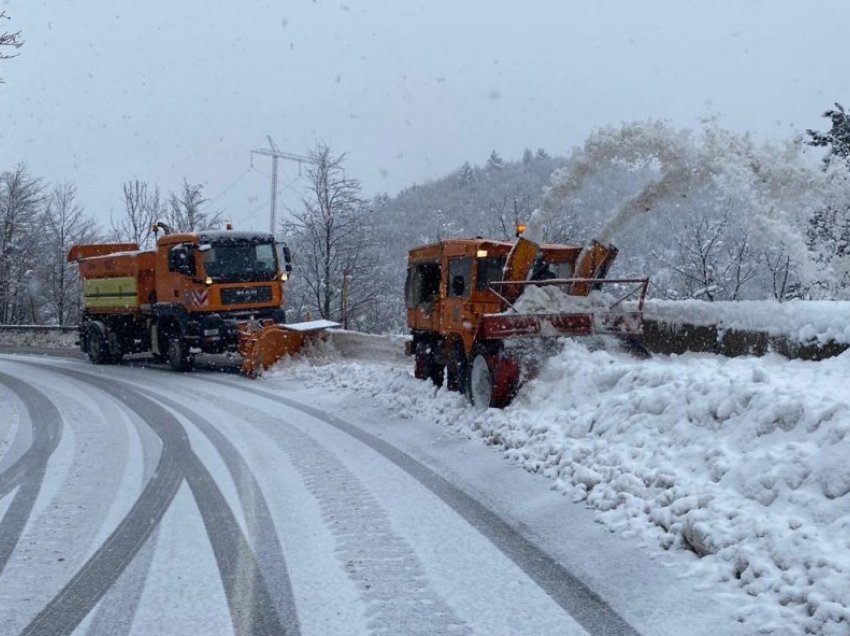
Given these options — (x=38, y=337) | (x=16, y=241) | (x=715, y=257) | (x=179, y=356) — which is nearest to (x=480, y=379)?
(x=179, y=356)

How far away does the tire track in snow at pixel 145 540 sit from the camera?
4.45 metres

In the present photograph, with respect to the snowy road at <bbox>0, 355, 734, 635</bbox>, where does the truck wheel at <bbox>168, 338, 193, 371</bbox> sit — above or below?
above

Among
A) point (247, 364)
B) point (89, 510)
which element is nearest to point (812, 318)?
point (89, 510)

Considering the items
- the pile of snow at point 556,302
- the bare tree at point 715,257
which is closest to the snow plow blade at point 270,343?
the pile of snow at point 556,302

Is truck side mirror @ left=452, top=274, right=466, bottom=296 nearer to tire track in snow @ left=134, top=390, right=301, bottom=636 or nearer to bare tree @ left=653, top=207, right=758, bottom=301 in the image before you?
tire track in snow @ left=134, top=390, right=301, bottom=636

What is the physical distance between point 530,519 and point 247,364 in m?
12.7

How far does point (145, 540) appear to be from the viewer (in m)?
5.92

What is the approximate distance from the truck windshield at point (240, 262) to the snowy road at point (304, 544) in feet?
27.3

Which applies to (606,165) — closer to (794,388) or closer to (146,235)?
(794,388)

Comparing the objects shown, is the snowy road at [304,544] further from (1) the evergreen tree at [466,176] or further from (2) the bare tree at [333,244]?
(1) the evergreen tree at [466,176]

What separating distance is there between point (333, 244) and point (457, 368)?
1003 inches

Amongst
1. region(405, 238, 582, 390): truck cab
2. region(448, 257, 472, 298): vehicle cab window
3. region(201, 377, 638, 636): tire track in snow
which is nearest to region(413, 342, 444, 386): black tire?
region(405, 238, 582, 390): truck cab

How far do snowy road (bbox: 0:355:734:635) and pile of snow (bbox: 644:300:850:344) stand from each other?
3.91m

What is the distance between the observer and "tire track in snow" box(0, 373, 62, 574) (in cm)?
613
